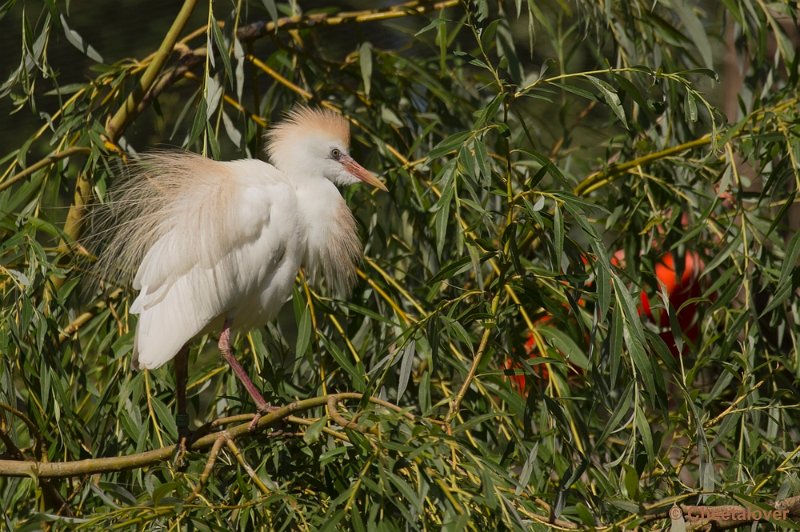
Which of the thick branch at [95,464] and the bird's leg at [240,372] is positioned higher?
the thick branch at [95,464]

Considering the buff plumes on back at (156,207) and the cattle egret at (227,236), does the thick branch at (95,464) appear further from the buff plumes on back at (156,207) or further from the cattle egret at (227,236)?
the buff plumes on back at (156,207)

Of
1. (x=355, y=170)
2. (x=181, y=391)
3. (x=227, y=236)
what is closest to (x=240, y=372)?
(x=181, y=391)

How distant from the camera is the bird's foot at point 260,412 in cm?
128

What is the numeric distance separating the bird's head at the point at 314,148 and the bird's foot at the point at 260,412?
0.44 metres

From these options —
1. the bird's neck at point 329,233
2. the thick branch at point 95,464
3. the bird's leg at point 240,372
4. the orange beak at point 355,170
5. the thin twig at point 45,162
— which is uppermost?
the thin twig at point 45,162

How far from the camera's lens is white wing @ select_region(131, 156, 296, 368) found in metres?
1.56

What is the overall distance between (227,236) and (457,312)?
0.39 meters

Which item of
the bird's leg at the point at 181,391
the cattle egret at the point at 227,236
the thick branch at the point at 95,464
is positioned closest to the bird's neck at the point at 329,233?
the cattle egret at the point at 227,236

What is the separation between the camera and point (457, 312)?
1464mm

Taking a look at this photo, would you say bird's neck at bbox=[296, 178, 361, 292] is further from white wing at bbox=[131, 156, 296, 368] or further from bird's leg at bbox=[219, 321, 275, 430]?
bird's leg at bbox=[219, 321, 275, 430]

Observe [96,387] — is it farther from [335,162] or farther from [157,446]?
[335,162]

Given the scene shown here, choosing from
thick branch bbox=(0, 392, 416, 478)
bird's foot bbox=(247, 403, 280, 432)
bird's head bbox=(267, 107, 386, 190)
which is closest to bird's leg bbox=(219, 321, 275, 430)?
bird's foot bbox=(247, 403, 280, 432)

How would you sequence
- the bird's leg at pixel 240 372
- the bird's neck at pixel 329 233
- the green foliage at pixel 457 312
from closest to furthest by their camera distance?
the green foliage at pixel 457 312, the bird's leg at pixel 240 372, the bird's neck at pixel 329 233

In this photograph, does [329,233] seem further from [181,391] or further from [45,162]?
[45,162]
